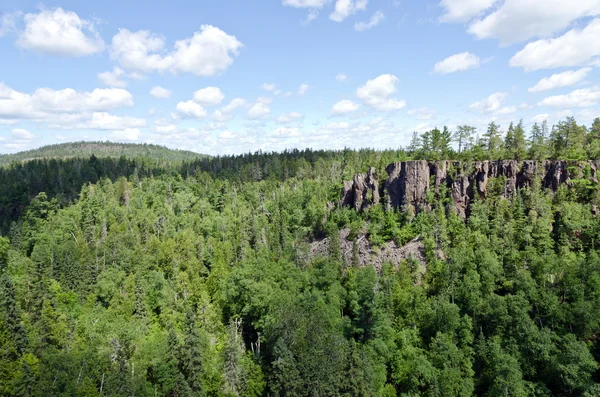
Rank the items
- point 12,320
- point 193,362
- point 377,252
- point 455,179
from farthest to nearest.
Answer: point 455,179
point 377,252
point 12,320
point 193,362

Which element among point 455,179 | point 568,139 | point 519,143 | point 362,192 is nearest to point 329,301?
point 362,192

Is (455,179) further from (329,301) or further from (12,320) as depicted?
(12,320)

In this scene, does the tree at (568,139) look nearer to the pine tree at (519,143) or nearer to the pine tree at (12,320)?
the pine tree at (519,143)

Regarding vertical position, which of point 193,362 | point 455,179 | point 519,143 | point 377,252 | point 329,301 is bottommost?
point 193,362

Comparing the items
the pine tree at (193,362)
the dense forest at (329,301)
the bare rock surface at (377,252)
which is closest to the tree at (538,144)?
the dense forest at (329,301)

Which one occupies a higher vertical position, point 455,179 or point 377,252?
point 455,179

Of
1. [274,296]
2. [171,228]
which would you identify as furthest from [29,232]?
[274,296]
